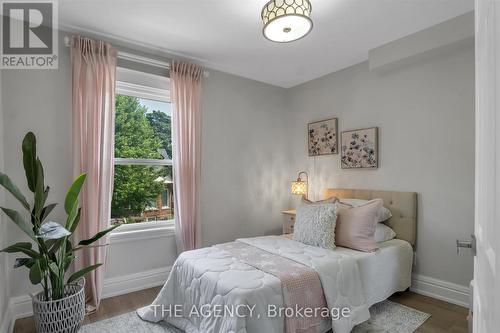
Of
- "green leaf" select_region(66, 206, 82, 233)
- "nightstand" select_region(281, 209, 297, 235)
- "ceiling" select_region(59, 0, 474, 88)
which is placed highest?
"ceiling" select_region(59, 0, 474, 88)

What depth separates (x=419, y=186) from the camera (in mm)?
2898

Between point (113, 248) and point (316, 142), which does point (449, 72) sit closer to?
point (316, 142)

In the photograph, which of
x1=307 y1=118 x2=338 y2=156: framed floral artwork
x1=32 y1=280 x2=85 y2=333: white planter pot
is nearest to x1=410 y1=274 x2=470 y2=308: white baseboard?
x1=307 y1=118 x2=338 y2=156: framed floral artwork

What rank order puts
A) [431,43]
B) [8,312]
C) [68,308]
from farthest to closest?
[431,43]
[8,312]
[68,308]

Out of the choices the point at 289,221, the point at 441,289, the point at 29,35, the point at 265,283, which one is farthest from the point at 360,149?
the point at 29,35

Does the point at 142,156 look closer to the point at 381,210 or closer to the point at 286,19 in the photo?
the point at 286,19

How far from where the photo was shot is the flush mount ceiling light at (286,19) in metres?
1.91

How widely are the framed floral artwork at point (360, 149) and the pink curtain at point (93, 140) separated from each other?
273cm

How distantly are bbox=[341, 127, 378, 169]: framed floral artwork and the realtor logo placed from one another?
10.8ft

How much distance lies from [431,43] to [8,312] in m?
4.33

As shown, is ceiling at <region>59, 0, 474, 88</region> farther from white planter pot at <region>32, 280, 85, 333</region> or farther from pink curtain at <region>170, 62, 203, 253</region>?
white planter pot at <region>32, 280, 85, 333</region>

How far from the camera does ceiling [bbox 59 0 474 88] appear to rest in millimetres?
2289

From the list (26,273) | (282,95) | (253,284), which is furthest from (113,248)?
(282,95)

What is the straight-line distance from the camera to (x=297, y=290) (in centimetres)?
185
